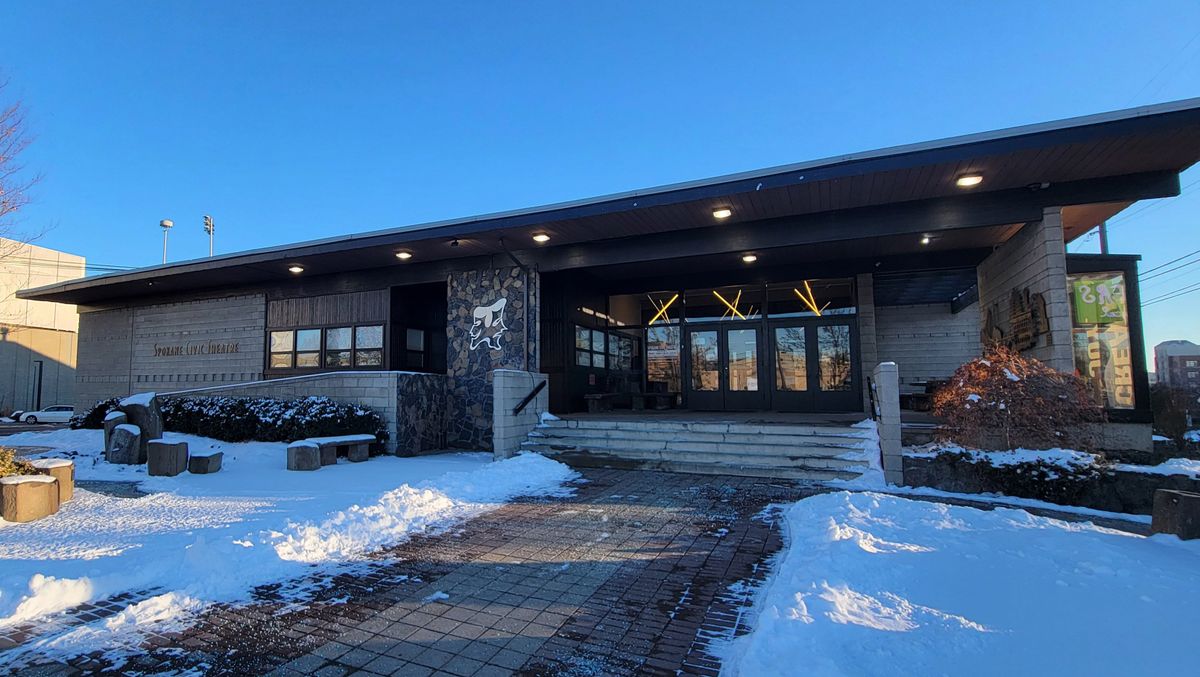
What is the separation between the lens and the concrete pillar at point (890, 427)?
7.46 meters

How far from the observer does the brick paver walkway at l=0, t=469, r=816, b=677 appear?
296cm

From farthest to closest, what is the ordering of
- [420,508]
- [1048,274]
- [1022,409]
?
[1048,274] < [1022,409] < [420,508]

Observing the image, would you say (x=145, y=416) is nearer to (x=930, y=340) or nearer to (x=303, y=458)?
(x=303, y=458)

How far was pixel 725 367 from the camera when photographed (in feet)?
44.2

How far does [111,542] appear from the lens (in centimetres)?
493

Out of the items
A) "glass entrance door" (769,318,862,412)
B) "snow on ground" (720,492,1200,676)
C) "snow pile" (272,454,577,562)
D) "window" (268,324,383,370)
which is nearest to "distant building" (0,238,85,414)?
"window" (268,324,383,370)

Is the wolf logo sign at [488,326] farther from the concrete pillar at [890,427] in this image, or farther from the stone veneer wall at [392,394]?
the concrete pillar at [890,427]

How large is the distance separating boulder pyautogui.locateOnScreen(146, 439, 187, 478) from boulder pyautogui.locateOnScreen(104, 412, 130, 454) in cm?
161

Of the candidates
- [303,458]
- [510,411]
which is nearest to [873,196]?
[510,411]

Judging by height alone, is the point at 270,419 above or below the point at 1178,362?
below

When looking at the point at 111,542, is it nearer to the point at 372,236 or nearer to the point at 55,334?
the point at 372,236

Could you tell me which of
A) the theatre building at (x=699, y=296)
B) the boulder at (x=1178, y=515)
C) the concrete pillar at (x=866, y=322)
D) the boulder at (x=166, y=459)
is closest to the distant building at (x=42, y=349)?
the theatre building at (x=699, y=296)

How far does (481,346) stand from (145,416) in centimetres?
568

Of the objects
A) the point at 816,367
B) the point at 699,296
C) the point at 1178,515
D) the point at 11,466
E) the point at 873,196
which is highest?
the point at 873,196
